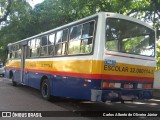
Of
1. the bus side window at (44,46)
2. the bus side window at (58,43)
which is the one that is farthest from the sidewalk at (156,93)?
the bus side window at (58,43)

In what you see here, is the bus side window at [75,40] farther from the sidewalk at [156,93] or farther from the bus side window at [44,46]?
the sidewalk at [156,93]

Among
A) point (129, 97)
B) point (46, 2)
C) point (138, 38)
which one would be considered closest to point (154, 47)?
point (138, 38)

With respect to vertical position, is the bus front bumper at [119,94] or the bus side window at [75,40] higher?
the bus side window at [75,40]

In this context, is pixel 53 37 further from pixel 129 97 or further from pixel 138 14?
pixel 138 14

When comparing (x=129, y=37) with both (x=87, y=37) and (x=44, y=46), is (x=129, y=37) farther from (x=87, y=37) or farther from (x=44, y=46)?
(x=44, y=46)

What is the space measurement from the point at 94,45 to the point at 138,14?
13.6 meters

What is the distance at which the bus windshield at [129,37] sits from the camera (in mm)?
9609

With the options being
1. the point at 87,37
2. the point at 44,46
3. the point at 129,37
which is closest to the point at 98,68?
the point at 87,37

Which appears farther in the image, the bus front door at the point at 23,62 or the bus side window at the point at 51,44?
the bus front door at the point at 23,62

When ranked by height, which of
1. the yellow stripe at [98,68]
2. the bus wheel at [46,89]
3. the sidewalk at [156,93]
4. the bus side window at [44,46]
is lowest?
the sidewalk at [156,93]

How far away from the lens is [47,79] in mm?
12969

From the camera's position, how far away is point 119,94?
372 inches

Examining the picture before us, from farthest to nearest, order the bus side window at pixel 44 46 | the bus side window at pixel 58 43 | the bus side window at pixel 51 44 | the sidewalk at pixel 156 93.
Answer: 1. the sidewalk at pixel 156 93
2. the bus side window at pixel 44 46
3. the bus side window at pixel 51 44
4. the bus side window at pixel 58 43

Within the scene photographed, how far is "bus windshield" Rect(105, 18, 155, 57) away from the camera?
9.61 metres
